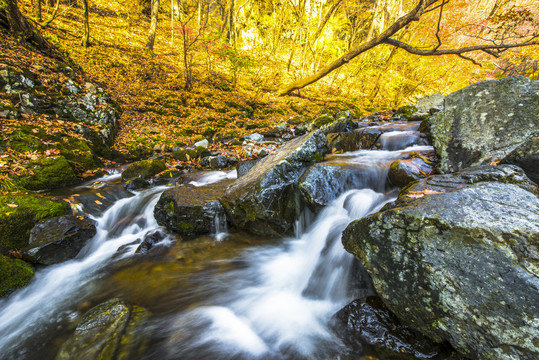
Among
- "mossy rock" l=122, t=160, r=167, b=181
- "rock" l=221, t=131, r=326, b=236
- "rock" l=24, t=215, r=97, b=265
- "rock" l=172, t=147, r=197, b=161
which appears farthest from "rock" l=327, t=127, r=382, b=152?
"rock" l=24, t=215, r=97, b=265

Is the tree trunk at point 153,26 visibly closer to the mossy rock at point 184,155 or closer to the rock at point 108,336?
the mossy rock at point 184,155

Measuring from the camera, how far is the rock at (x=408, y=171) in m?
3.79

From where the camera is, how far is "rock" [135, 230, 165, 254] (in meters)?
3.94

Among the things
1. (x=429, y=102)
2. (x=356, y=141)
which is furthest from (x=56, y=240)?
(x=429, y=102)

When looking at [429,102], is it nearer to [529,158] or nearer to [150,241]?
[529,158]

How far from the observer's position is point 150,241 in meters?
4.09

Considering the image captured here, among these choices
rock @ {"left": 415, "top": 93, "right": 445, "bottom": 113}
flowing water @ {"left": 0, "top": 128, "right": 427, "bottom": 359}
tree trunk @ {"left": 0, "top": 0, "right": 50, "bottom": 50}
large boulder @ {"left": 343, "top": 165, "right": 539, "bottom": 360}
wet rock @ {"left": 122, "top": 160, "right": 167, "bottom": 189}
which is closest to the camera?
large boulder @ {"left": 343, "top": 165, "right": 539, "bottom": 360}

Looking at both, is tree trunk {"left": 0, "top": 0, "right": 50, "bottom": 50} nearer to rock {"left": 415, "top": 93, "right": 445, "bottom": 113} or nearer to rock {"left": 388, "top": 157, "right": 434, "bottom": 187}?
rock {"left": 388, "top": 157, "right": 434, "bottom": 187}

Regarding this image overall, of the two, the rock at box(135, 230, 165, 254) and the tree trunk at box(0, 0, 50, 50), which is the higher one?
the tree trunk at box(0, 0, 50, 50)

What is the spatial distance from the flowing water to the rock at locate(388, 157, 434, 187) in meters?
0.27

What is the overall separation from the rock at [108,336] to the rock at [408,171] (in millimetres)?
4398

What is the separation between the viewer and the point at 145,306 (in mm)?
2826

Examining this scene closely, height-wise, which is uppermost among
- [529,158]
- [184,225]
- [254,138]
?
[254,138]

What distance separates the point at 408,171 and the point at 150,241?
4908mm
